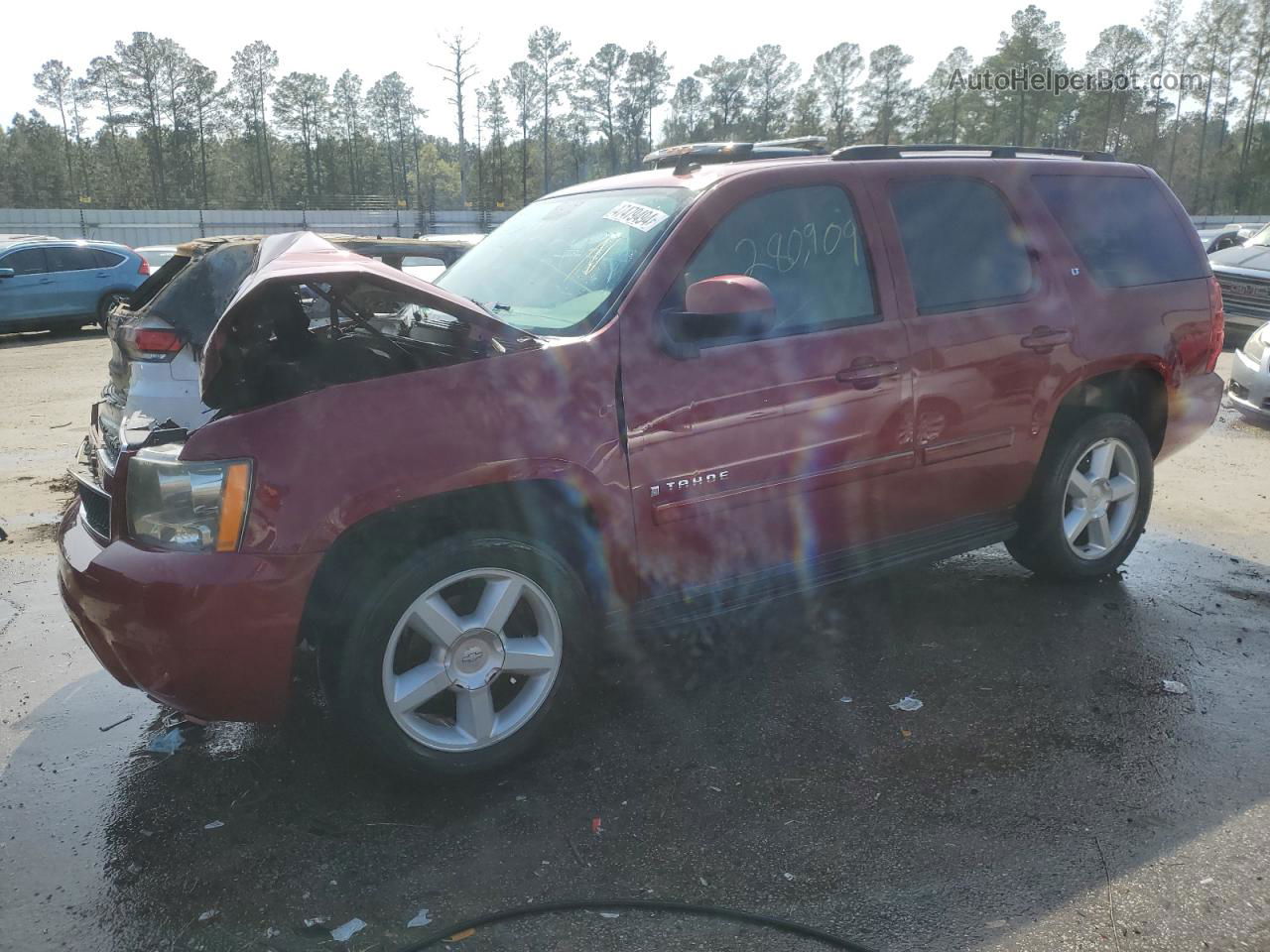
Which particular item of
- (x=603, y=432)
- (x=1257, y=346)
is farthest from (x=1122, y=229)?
(x=1257, y=346)

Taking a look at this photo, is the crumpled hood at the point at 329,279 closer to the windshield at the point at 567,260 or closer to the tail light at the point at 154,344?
the windshield at the point at 567,260

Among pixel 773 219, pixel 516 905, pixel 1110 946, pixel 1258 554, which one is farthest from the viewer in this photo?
pixel 1258 554

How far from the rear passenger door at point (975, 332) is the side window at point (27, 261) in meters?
16.7

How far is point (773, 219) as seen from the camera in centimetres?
343

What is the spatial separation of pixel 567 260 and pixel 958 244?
1620 mm

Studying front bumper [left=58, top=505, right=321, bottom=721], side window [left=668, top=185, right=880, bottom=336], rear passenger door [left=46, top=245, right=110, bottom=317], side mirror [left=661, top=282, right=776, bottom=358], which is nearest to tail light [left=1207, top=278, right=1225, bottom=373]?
side window [left=668, top=185, right=880, bottom=336]

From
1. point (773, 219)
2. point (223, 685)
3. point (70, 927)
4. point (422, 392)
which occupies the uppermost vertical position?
point (773, 219)

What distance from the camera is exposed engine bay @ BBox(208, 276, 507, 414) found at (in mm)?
2941

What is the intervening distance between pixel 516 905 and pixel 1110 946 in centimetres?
145

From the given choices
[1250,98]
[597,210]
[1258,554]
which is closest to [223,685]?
[597,210]

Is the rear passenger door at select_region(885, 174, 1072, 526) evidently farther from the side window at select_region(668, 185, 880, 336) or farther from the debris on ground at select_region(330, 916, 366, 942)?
the debris on ground at select_region(330, 916, 366, 942)

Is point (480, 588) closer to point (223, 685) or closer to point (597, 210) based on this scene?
point (223, 685)

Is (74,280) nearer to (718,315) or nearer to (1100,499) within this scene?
(718,315)

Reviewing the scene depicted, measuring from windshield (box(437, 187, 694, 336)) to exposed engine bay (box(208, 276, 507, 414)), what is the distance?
0.30 m
